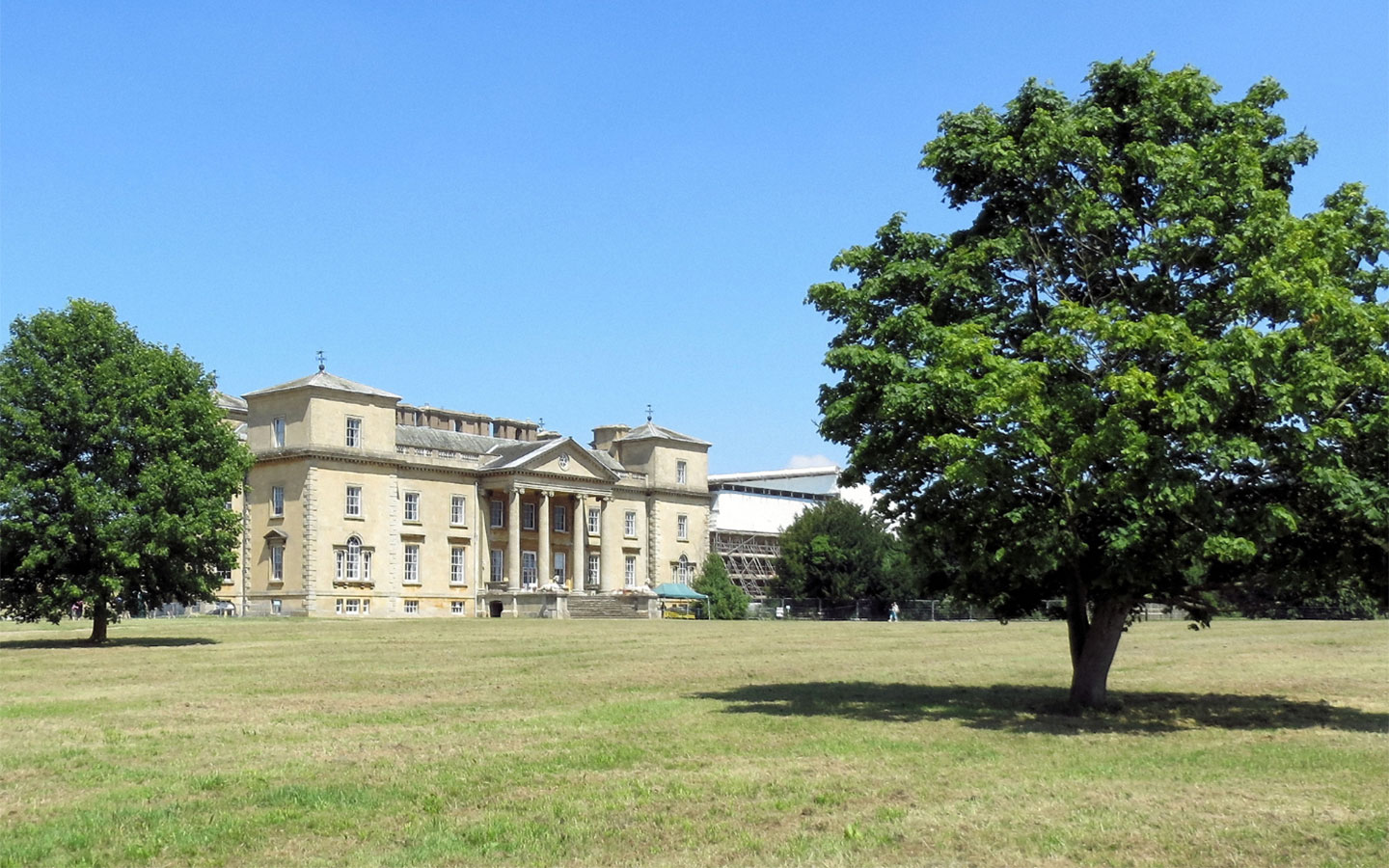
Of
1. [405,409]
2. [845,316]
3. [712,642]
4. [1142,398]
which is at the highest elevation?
[405,409]

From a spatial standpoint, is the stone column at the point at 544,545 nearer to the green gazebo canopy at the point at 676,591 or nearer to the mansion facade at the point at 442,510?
the mansion facade at the point at 442,510

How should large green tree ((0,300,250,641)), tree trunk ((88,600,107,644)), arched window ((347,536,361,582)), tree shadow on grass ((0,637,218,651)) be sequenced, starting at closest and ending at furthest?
large green tree ((0,300,250,641))
tree shadow on grass ((0,637,218,651))
tree trunk ((88,600,107,644))
arched window ((347,536,361,582))

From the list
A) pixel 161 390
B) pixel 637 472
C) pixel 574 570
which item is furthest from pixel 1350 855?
pixel 637 472

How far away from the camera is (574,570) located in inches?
3519

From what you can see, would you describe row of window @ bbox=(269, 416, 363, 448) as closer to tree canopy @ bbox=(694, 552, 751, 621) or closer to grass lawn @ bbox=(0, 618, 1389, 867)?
tree canopy @ bbox=(694, 552, 751, 621)

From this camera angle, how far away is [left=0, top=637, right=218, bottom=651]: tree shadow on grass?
125ft

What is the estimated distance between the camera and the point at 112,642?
A: 39969mm

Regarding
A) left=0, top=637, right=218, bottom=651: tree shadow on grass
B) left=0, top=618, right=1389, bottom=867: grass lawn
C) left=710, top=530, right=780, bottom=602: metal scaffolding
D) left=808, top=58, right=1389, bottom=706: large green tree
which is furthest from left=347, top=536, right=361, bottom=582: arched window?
left=808, top=58, right=1389, bottom=706: large green tree

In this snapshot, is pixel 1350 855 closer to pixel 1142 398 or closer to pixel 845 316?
pixel 1142 398

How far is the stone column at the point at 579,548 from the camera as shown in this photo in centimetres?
8900

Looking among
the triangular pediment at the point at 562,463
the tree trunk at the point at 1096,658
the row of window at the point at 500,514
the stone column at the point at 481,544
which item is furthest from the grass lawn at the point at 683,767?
the triangular pediment at the point at 562,463

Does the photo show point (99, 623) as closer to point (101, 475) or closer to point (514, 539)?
point (101, 475)

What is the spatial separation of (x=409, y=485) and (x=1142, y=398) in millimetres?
69217

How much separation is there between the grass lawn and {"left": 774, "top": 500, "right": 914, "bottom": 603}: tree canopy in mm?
55230
